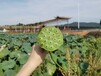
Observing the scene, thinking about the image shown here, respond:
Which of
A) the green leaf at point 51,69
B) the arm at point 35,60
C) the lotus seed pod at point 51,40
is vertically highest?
the lotus seed pod at point 51,40

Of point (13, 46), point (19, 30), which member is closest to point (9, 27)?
point (19, 30)

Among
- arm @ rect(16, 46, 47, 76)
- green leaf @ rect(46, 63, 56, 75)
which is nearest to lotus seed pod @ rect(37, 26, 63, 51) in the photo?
arm @ rect(16, 46, 47, 76)

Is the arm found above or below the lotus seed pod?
below

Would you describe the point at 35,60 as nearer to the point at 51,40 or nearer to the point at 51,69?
the point at 51,40

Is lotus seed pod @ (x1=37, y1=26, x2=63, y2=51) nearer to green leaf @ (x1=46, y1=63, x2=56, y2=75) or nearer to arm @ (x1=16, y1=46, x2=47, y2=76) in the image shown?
arm @ (x1=16, y1=46, x2=47, y2=76)

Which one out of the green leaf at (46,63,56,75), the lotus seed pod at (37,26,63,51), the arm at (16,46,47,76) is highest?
the lotus seed pod at (37,26,63,51)

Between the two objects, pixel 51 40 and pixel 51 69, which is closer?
pixel 51 40

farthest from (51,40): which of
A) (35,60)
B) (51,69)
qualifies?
(51,69)

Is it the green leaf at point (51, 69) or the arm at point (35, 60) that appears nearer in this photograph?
the arm at point (35, 60)

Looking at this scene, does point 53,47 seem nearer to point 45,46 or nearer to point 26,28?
point 45,46

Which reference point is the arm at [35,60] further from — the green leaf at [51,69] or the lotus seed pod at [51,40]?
the green leaf at [51,69]

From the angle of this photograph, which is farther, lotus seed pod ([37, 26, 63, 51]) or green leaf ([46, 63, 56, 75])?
green leaf ([46, 63, 56, 75])

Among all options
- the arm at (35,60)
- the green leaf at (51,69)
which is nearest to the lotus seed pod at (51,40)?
the arm at (35,60)

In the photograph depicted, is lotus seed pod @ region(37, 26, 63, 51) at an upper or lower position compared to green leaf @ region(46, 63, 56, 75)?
upper
